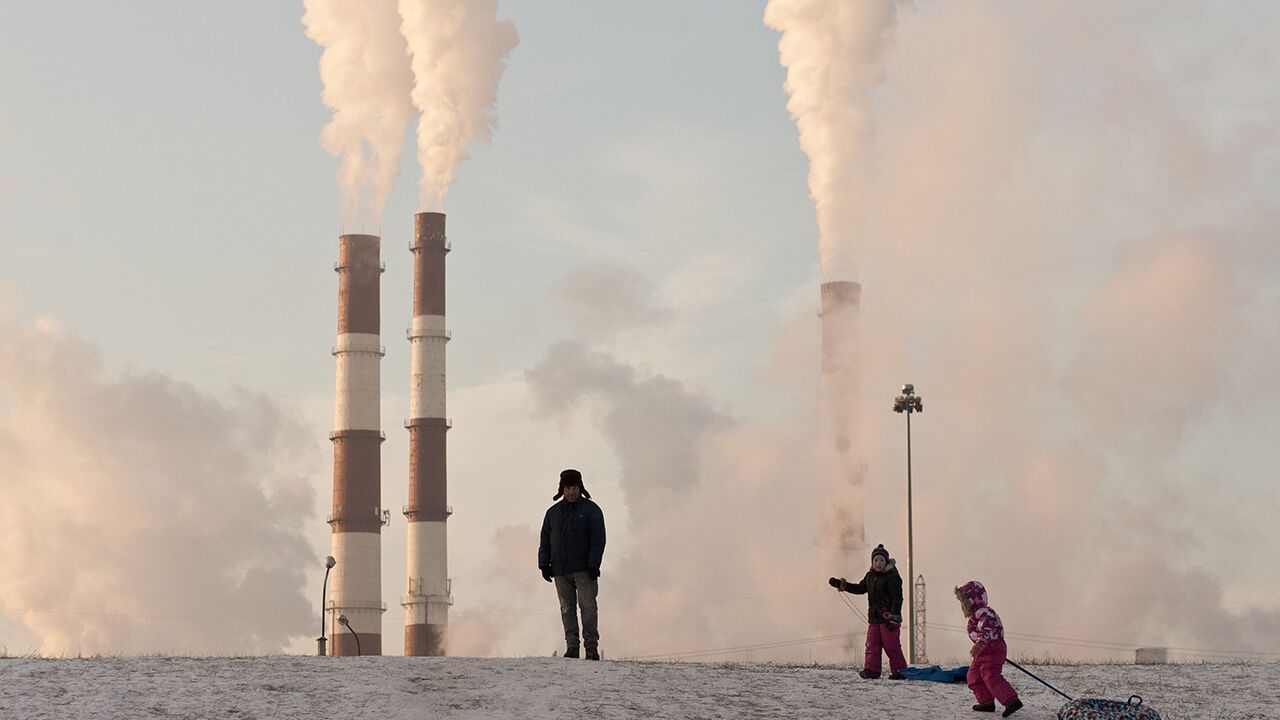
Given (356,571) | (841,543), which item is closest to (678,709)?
(841,543)

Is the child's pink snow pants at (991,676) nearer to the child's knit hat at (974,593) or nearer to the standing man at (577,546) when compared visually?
the child's knit hat at (974,593)

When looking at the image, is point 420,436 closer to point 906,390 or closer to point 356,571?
point 356,571

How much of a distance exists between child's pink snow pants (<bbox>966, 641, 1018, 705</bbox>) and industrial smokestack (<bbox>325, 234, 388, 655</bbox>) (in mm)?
63569

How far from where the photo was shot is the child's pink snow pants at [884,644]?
2025 cm

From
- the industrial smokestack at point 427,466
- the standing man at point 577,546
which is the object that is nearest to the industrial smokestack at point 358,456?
the industrial smokestack at point 427,466

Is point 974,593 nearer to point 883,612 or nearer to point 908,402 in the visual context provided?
point 883,612

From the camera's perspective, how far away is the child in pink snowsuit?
1750 centimetres

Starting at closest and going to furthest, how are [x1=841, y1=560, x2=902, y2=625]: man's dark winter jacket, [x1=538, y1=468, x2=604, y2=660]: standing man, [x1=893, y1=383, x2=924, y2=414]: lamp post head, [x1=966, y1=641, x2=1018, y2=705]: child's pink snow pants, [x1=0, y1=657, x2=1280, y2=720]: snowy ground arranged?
[x1=0, y1=657, x2=1280, y2=720]: snowy ground
[x1=966, y1=641, x2=1018, y2=705]: child's pink snow pants
[x1=538, y1=468, x2=604, y2=660]: standing man
[x1=841, y1=560, x2=902, y2=625]: man's dark winter jacket
[x1=893, y1=383, x2=924, y2=414]: lamp post head

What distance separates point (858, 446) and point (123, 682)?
5895 centimetres

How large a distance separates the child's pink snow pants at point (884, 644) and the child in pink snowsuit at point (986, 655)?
2450 mm

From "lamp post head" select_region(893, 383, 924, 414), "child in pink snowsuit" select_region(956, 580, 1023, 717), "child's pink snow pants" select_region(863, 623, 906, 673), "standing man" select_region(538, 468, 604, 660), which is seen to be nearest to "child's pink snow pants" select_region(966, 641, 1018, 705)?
"child in pink snowsuit" select_region(956, 580, 1023, 717)

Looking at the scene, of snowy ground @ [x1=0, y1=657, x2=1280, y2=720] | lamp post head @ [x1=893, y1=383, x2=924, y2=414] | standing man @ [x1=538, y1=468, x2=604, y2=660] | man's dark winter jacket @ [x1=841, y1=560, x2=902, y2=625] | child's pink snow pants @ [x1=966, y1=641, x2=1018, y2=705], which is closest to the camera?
snowy ground @ [x1=0, y1=657, x2=1280, y2=720]

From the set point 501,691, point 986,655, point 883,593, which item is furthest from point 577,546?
point 986,655

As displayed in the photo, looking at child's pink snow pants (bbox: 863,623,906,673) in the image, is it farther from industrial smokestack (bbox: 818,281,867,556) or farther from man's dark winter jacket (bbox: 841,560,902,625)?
industrial smokestack (bbox: 818,281,867,556)
